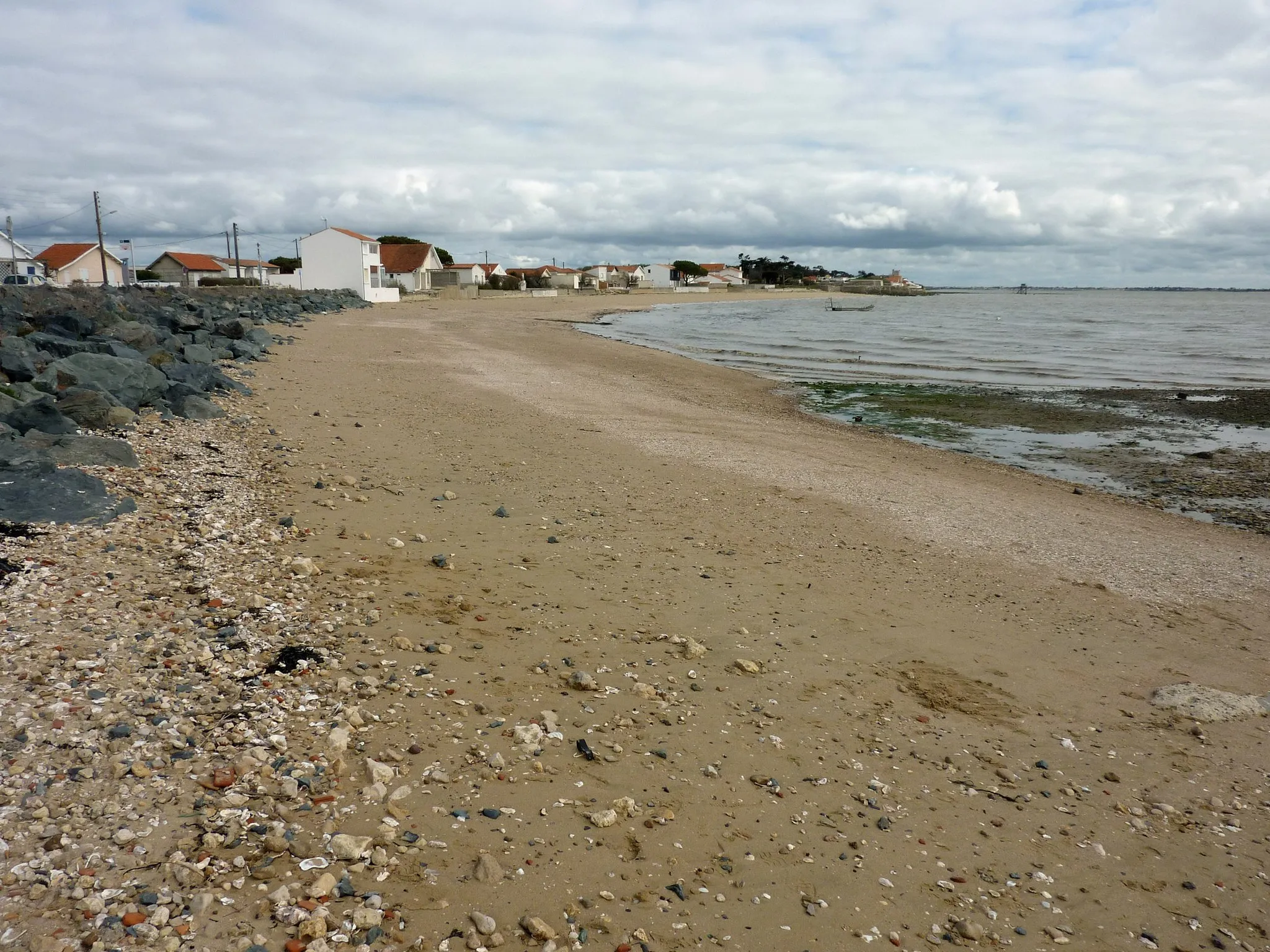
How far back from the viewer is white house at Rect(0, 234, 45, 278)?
63162 mm

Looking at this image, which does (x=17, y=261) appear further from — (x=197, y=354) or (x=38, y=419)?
(x=38, y=419)

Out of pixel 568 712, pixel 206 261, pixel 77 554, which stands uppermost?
pixel 206 261

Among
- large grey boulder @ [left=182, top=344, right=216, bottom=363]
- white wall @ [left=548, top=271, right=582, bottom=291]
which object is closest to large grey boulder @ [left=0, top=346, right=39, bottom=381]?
large grey boulder @ [left=182, top=344, right=216, bottom=363]

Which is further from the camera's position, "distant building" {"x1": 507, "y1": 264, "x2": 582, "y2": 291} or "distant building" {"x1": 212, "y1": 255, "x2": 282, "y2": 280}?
"distant building" {"x1": 507, "y1": 264, "x2": 582, "y2": 291}

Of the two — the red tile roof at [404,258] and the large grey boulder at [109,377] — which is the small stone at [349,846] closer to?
the large grey boulder at [109,377]

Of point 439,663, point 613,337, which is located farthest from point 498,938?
point 613,337

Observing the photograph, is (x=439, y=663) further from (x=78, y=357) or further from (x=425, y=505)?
(x=78, y=357)

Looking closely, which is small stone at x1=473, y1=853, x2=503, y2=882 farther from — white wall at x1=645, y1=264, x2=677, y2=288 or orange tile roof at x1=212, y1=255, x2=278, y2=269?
white wall at x1=645, y1=264, x2=677, y2=288

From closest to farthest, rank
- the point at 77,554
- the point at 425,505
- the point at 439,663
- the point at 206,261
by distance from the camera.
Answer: the point at 439,663, the point at 77,554, the point at 425,505, the point at 206,261

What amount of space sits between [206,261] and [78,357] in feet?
292

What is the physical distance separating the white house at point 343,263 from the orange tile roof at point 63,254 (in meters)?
19.0

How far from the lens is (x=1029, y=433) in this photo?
16938 mm

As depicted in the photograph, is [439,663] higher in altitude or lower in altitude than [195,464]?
lower

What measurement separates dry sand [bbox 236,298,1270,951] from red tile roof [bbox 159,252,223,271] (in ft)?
286
